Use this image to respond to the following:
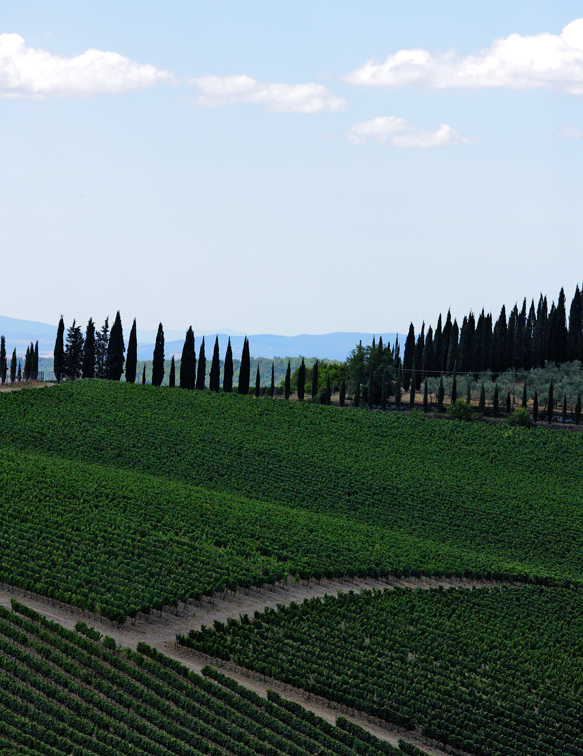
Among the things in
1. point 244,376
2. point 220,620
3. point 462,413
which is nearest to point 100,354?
point 244,376

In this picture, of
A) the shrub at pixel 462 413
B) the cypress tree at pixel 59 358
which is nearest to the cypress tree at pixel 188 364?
the cypress tree at pixel 59 358

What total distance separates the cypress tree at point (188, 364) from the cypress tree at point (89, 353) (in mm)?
11152

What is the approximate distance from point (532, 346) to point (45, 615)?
366 feet

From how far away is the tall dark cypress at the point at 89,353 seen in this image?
320ft

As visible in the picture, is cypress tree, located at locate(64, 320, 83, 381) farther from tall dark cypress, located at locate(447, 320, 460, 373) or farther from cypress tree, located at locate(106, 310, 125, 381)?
tall dark cypress, located at locate(447, 320, 460, 373)

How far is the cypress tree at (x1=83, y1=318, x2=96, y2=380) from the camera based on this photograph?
97438 mm

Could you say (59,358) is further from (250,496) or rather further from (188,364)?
(250,496)

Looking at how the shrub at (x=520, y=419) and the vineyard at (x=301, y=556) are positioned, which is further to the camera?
the shrub at (x=520, y=419)

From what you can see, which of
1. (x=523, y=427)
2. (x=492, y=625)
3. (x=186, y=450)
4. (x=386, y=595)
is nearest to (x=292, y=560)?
(x=386, y=595)

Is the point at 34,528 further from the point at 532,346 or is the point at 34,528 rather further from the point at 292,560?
the point at 532,346

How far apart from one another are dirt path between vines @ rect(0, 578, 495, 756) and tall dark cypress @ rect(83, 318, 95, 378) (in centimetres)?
6504

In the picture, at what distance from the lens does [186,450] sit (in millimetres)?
68000

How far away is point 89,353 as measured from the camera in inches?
3861

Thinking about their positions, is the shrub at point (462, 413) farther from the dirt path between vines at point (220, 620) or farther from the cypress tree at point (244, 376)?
the dirt path between vines at point (220, 620)
